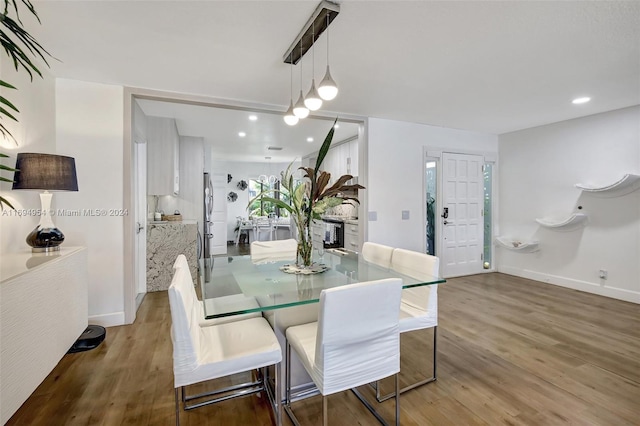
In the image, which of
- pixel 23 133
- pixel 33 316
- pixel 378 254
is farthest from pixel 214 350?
pixel 23 133

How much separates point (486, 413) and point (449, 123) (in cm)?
390

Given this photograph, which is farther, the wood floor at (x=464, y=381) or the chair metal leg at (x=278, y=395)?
the wood floor at (x=464, y=381)

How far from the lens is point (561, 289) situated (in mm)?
4367

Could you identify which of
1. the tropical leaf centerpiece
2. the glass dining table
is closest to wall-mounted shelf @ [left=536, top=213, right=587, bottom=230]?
A: the glass dining table

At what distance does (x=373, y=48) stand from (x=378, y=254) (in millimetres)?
1650

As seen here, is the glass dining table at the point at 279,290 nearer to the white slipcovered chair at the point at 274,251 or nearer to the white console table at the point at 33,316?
the white slipcovered chair at the point at 274,251

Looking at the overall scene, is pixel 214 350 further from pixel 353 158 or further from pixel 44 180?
pixel 353 158

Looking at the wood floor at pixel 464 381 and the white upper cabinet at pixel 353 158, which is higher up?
the white upper cabinet at pixel 353 158

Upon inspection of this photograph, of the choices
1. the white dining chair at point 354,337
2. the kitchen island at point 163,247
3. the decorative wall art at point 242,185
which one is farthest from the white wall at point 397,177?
the decorative wall art at point 242,185

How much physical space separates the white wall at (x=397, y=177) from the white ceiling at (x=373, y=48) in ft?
2.72

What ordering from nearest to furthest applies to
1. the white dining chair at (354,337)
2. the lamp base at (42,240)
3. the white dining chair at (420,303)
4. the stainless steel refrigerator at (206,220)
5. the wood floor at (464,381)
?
the white dining chair at (354,337)
the wood floor at (464,381)
the white dining chair at (420,303)
the lamp base at (42,240)
the stainless steel refrigerator at (206,220)

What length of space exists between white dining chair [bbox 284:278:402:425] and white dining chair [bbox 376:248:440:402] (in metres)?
0.44

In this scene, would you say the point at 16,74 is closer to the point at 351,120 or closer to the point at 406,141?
the point at 351,120

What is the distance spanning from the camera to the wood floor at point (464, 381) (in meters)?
1.80
